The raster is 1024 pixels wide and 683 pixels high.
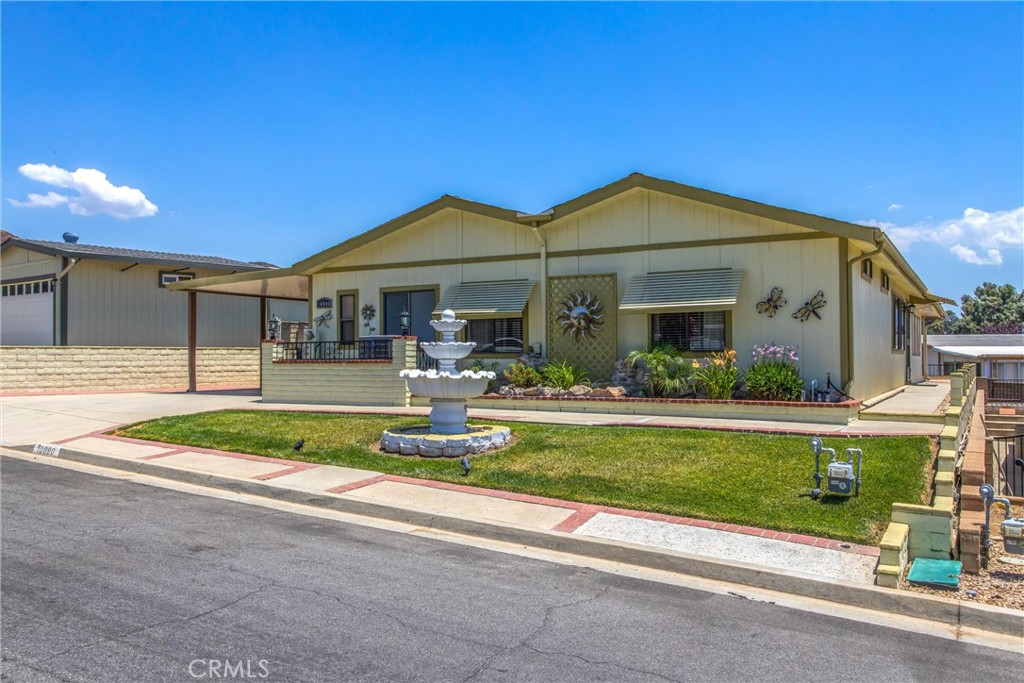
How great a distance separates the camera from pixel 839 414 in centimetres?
1186

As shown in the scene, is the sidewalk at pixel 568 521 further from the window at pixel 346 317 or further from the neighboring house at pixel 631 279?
the window at pixel 346 317

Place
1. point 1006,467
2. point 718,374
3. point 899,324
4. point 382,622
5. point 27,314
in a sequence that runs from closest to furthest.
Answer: point 382,622
point 1006,467
point 718,374
point 899,324
point 27,314

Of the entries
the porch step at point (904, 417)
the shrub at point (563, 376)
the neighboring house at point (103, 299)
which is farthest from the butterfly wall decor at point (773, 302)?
the neighboring house at point (103, 299)

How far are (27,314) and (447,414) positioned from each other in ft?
72.8

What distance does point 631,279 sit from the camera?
15.4m

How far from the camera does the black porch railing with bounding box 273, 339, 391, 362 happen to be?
17.5 m

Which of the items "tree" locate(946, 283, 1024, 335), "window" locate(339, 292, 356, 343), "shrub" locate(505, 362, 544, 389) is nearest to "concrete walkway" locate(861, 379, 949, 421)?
"shrub" locate(505, 362, 544, 389)

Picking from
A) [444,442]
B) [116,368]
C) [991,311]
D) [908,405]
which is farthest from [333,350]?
[991,311]

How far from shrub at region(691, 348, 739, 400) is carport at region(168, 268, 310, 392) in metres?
11.0

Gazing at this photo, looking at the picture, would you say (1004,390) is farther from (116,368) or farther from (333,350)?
(116,368)

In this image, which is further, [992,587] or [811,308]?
[811,308]

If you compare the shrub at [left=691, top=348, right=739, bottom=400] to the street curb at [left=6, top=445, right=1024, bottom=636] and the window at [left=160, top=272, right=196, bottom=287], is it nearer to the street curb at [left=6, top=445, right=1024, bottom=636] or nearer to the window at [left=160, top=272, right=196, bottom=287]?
the street curb at [left=6, top=445, right=1024, bottom=636]

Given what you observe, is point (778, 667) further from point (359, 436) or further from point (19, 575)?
point (359, 436)

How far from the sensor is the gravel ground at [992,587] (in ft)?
17.4
